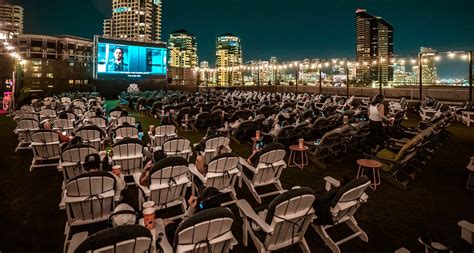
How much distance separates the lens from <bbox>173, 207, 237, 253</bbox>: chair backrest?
7.80ft

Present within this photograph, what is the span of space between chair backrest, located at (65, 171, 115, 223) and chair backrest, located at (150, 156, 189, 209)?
564 millimetres

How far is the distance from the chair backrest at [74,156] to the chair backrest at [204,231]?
138 inches

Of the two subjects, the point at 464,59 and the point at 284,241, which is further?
the point at 464,59

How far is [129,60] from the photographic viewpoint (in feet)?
96.8

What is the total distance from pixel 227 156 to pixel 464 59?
72.0 ft

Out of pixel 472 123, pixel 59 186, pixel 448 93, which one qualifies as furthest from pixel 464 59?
pixel 59 186

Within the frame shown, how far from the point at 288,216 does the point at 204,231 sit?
3.36ft

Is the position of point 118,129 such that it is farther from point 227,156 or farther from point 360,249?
point 360,249

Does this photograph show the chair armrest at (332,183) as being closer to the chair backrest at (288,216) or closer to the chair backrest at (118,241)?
the chair backrest at (288,216)

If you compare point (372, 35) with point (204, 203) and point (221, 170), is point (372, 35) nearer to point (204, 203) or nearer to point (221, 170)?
point (221, 170)

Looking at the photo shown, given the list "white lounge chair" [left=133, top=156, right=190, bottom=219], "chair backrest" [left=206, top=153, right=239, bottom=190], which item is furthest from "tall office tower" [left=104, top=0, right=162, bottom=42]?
"white lounge chair" [left=133, top=156, right=190, bottom=219]

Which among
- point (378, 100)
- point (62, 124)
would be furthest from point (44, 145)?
point (378, 100)

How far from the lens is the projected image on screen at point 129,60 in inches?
1099

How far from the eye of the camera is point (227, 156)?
4496mm
